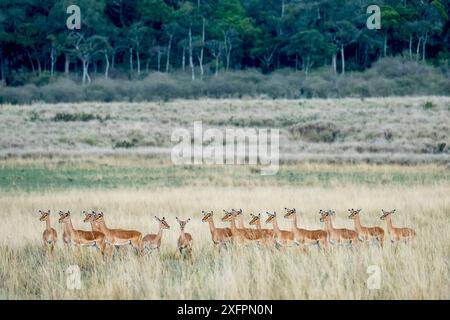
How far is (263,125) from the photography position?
46.2 m

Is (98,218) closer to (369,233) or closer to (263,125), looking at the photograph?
(369,233)

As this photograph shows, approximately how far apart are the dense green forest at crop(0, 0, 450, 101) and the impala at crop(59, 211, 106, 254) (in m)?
56.9

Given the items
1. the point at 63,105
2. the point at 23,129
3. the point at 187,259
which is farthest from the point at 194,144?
the point at 187,259

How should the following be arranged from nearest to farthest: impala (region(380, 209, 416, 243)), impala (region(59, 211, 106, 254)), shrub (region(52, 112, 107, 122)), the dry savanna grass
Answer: the dry savanna grass → impala (region(59, 211, 106, 254)) → impala (region(380, 209, 416, 243)) → shrub (region(52, 112, 107, 122))

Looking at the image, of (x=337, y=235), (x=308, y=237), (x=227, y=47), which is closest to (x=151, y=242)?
(x=308, y=237)

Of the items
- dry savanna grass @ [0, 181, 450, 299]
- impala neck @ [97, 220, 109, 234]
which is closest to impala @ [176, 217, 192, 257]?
dry savanna grass @ [0, 181, 450, 299]

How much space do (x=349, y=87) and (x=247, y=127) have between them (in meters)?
22.3

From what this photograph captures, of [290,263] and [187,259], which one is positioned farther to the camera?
[187,259]

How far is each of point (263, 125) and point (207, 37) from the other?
29.1 metres

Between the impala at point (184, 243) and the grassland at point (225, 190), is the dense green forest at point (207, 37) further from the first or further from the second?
the impala at point (184, 243)

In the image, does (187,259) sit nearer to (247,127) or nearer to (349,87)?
(247,127)

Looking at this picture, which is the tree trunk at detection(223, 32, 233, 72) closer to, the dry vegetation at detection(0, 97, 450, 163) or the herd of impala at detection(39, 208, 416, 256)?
the dry vegetation at detection(0, 97, 450, 163)

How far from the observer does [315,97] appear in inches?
2527

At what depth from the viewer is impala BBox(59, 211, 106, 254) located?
1071 cm
